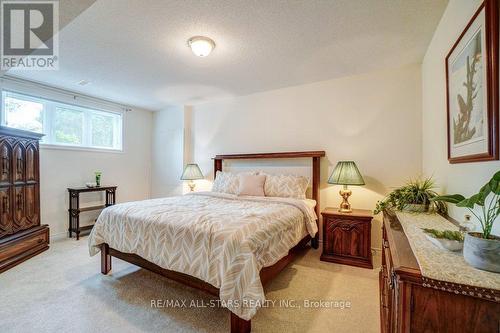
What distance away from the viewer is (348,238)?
267 cm

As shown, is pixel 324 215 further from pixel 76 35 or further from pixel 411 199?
pixel 76 35

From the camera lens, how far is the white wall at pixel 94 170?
11.7ft

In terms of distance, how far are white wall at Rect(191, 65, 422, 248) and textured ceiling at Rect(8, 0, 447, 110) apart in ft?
0.74

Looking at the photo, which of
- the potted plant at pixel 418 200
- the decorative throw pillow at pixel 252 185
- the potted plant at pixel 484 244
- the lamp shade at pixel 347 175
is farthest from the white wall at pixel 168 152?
the potted plant at pixel 484 244

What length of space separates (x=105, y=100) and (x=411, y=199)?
5066mm

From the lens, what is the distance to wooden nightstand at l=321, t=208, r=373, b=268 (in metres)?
2.59

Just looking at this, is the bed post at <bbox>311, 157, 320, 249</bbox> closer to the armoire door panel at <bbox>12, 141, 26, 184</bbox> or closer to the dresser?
the dresser

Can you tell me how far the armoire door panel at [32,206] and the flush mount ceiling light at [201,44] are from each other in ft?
9.70

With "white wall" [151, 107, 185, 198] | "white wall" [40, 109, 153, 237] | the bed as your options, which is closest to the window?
"white wall" [40, 109, 153, 237]

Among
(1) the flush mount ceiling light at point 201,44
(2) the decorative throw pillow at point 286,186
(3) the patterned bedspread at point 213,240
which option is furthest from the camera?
(2) the decorative throw pillow at point 286,186

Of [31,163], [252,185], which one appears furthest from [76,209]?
[252,185]

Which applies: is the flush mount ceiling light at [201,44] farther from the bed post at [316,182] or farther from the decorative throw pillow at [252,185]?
the bed post at [316,182]

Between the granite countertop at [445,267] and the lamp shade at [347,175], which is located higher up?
the lamp shade at [347,175]

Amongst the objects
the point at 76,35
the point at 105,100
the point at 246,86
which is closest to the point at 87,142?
the point at 105,100
